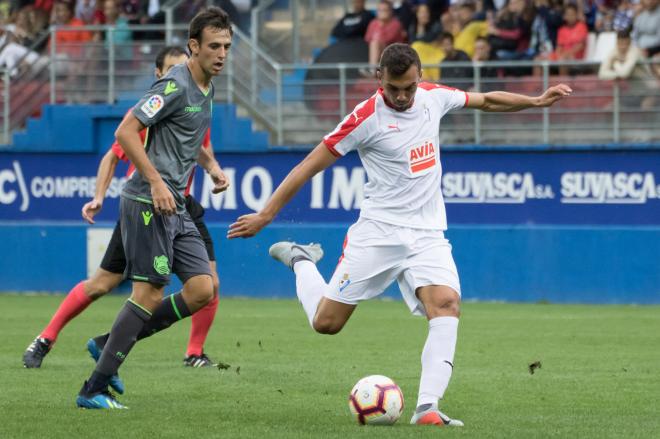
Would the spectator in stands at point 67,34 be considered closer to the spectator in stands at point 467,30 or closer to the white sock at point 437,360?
the spectator in stands at point 467,30

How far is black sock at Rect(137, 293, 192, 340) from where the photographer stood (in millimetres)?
8648

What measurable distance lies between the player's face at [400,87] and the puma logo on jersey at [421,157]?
0.82 feet

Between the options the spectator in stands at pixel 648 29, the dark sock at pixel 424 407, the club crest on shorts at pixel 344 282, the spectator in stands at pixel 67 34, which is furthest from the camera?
the spectator in stands at pixel 67 34

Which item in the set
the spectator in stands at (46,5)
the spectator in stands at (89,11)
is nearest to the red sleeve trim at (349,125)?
the spectator in stands at (89,11)

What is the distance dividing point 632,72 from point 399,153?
33.2 feet

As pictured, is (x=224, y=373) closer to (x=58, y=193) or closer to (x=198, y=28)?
(x=198, y=28)

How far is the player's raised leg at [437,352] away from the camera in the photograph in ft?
23.5

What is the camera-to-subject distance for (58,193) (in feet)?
65.1

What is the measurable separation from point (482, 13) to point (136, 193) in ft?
38.9

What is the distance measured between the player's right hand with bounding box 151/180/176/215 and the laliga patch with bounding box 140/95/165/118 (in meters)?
0.43

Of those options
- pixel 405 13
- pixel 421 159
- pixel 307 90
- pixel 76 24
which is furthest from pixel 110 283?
pixel 76 24

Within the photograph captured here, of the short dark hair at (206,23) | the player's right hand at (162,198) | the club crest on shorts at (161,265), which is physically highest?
the short dark hair at (206,23)

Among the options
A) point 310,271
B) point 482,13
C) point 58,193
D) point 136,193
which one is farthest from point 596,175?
point 136,193

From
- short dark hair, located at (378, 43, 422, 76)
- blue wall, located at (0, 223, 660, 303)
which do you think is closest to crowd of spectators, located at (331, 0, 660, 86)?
blue wall, located at (0, 223, 660, 303)
